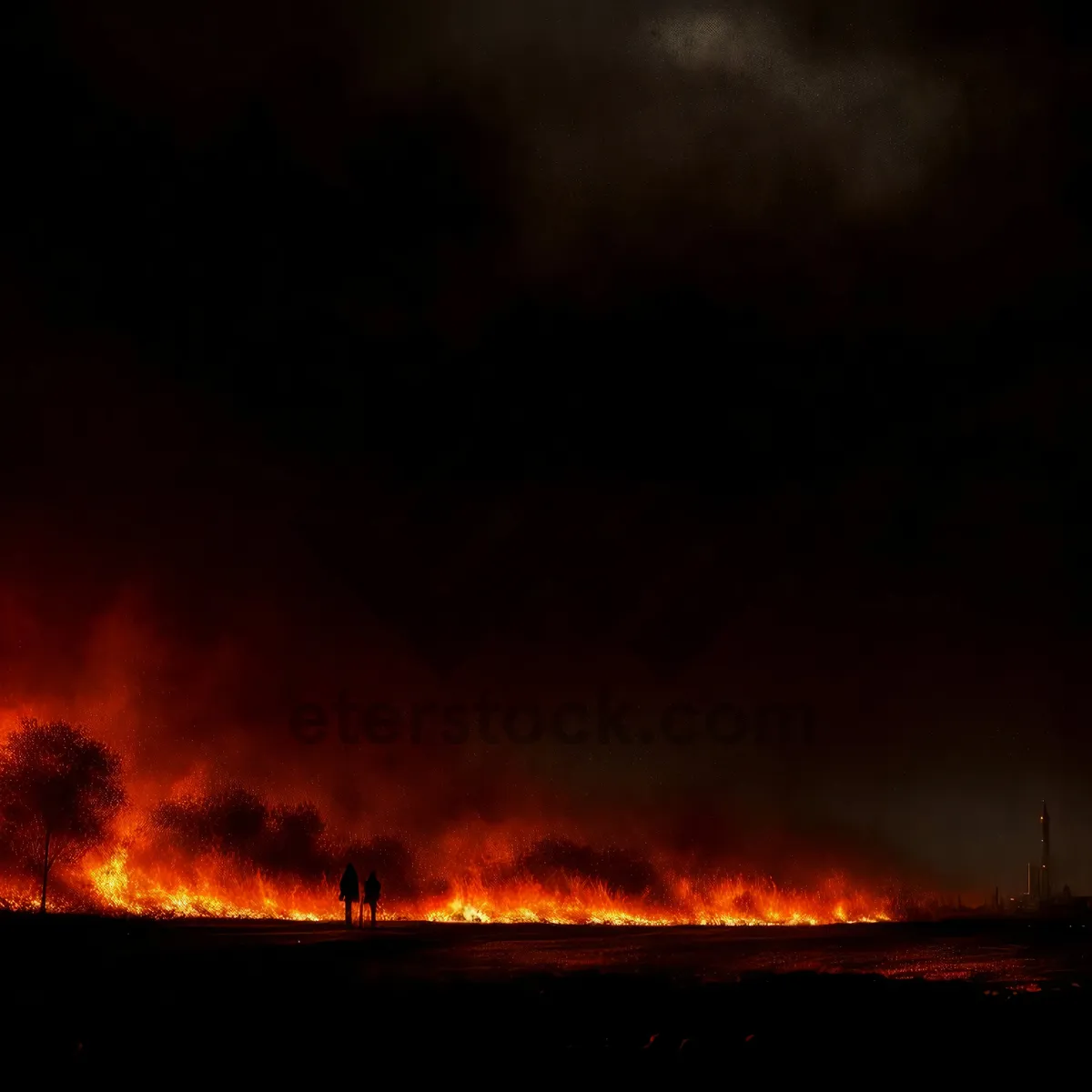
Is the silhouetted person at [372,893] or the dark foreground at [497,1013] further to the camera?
the silhouetted person at [372,893]

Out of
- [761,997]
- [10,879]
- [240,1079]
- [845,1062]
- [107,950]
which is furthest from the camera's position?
[10,879]

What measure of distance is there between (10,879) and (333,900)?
1677 centimetres

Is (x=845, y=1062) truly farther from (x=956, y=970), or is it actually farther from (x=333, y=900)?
(x=333, y=900)

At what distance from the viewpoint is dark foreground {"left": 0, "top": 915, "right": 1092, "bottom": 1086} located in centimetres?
2602

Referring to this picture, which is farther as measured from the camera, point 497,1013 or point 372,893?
point 372,893

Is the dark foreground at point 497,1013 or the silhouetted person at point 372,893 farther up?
the silhouetted person at point 372,893

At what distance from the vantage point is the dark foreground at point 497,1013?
26.0 meters

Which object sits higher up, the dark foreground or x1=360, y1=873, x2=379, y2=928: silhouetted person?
x1=360, y1=873, x2=379, y2=928: silhouetted person

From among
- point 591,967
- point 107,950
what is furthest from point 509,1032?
point 107,950

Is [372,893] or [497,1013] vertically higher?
[372,893]

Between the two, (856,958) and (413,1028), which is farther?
(856,958)

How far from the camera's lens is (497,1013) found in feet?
94.3

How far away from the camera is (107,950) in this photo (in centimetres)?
3709

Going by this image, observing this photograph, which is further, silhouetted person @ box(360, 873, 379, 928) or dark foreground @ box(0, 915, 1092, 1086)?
silhouetted person @ box(360, 873, 379, 928)
